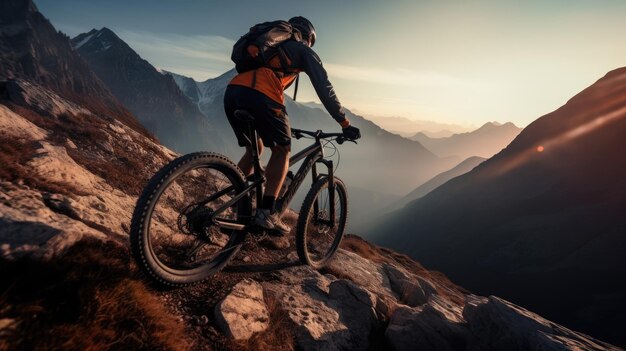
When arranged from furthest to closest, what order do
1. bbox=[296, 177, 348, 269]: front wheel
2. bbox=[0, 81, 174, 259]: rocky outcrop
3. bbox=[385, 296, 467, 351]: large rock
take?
bbox=[296, 177, 348, 269]: front wheel → bbox=[385, 296, 467, 351]: large rock → bbox=[0, 81, 174, 259]: rocky outcrop

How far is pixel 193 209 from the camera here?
13.7 ft

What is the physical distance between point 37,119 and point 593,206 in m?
170

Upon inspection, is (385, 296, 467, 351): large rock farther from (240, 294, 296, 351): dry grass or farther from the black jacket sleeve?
the black jacket sleeve

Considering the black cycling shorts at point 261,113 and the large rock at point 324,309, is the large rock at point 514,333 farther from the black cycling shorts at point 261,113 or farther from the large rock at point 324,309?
the black cycling shorts at point 261,113

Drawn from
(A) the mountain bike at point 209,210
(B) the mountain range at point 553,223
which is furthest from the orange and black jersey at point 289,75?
(B) the mountain range at point 553,223

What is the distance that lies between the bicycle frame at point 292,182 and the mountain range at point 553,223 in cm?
11662

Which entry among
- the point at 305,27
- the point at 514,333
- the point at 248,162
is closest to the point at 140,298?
the point at 248,162

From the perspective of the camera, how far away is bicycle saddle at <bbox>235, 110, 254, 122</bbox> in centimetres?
435

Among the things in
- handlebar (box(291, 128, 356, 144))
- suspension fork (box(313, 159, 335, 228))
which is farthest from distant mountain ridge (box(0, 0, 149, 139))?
handlebar (box(291, 128, 356, 144))

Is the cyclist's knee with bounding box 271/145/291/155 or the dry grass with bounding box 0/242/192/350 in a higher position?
the cyclist's knee with bounding box 271/145/291/155

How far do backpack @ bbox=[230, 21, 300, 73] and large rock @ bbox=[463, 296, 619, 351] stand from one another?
588 cm

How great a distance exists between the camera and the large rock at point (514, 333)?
5.12 metres

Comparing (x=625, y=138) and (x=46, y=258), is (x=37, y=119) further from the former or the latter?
(x=625, y=138)

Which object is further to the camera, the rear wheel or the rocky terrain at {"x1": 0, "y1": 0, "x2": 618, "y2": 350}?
the rear wheel
